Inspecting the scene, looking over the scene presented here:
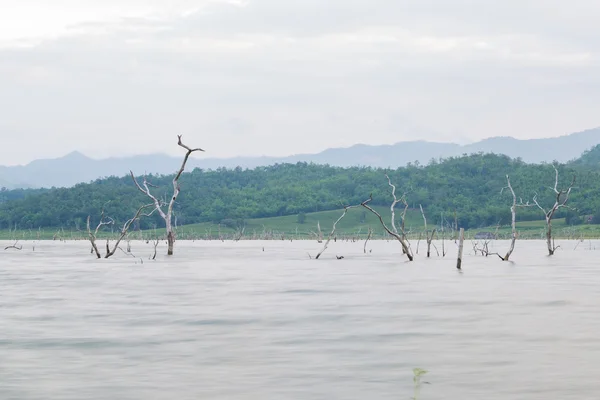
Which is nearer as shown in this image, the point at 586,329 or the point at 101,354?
the point at 101,354

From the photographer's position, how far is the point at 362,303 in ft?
104

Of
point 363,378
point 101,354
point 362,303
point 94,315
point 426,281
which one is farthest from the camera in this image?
point 426,281

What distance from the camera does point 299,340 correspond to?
21.9 metres

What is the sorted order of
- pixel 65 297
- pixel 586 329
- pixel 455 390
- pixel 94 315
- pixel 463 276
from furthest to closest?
1. pixel 463 276
2. pixel 65 297
3. pixel 94 315
4. pixel 586 329
5. pixel 455 390

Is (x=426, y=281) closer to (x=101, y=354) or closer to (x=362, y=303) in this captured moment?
(x=362, y=303)

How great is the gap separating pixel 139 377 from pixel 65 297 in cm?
1848

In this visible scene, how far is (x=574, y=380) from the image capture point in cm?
1622

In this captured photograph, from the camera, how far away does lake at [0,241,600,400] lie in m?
15.9

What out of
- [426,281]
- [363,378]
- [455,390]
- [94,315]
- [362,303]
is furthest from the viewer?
[426,281]

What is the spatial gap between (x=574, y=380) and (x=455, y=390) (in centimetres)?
237

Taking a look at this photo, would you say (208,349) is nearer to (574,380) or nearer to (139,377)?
(139,377)

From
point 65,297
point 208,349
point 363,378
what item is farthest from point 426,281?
point 363,378

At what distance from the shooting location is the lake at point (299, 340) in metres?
15.9

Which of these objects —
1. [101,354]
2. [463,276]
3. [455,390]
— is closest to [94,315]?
[101,354]
